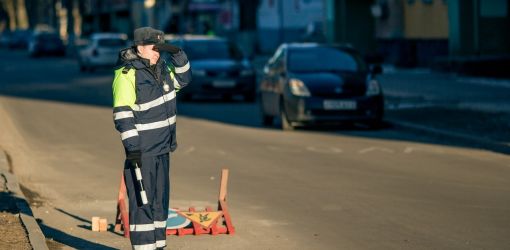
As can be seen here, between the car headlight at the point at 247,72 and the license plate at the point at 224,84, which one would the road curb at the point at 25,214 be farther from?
the car headlight at the point at 247,72

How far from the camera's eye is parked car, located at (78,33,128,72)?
52.4 metres

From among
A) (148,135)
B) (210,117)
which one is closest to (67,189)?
(148,135)

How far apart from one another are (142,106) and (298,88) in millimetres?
13702

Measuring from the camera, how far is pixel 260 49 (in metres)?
66.1

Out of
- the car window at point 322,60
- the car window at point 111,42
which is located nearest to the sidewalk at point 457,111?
the car window at point 322,60

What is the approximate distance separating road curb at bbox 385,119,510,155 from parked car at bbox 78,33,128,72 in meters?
30.4

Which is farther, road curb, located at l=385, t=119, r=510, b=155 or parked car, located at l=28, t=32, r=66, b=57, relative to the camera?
parked car, located at l=28, t=32, r=66, b=57

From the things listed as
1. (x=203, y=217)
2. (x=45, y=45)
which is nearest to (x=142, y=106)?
(x=203, y=217)

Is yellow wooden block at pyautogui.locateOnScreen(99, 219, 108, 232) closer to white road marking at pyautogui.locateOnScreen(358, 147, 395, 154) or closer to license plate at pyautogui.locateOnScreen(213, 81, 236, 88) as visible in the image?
white road marking at pyautogui.locateOnScreen(358, 147, 395, 154)

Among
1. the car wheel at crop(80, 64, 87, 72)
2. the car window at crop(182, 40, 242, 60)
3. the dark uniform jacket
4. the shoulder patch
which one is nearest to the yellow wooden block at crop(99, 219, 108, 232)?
the dark uniform jacket

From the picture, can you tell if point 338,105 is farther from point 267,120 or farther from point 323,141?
point 323,141

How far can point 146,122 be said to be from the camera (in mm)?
8719

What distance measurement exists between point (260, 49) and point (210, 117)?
133 feet

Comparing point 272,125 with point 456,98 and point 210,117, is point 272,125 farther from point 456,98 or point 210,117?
point 456,98
